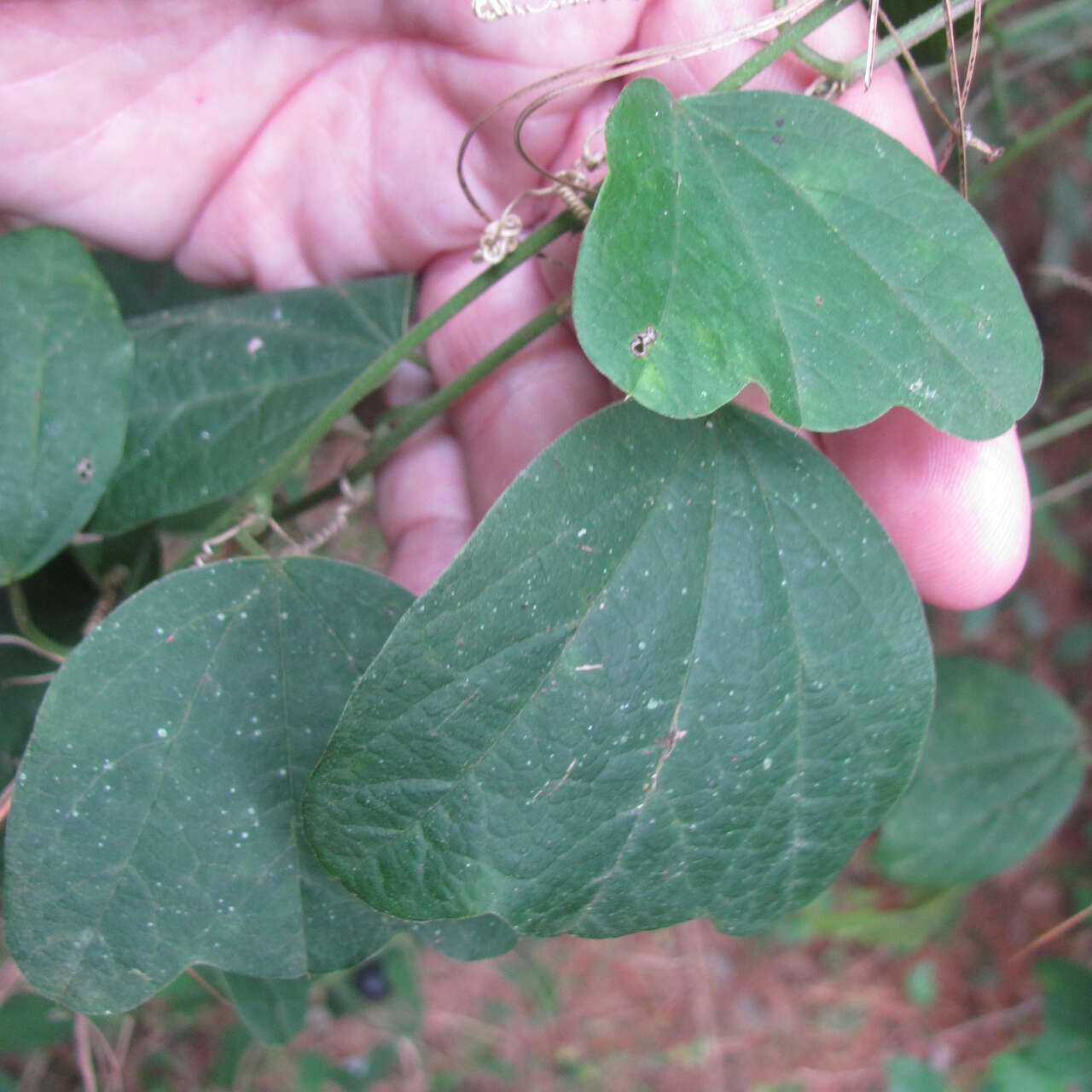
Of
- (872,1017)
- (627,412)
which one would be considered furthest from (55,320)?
(872,1017)

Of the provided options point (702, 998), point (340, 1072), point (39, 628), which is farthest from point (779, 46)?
point (702, 998)

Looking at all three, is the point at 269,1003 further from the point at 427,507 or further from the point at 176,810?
the point at 427,507

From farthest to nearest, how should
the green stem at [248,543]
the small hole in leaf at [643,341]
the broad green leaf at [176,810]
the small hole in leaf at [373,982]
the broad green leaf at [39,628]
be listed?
the small hole in leaf at [373,982]
the broad green leaf at [39,628]
the green stem at [248,543]
the broad green leaf at [176,810]
the small hole in leaf at [643,341]

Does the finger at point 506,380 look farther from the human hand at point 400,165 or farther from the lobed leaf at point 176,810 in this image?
the lobed leaf at point 176,810

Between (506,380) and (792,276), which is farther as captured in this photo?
(506,380)

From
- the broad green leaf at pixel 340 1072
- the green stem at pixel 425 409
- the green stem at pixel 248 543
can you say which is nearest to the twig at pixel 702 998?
the broad green leaf at pixel 340 1072

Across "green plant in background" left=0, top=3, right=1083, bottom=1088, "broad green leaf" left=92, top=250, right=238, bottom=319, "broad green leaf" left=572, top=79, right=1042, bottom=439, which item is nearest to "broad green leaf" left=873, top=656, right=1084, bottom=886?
"green plant in background" left=0, top=3, right=1083, bottom=1088
